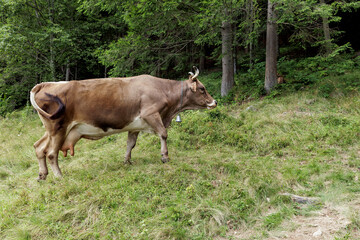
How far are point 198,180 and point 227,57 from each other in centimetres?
744

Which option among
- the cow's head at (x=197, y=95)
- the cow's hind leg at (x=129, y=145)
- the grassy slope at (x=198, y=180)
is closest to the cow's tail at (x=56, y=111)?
the grassy slope at (x=198, y=180)

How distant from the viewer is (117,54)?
1020 cm

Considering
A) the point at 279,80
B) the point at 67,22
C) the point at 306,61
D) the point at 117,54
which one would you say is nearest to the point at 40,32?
the point at 67,22

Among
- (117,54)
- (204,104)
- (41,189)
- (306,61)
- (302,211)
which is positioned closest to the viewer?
(302,211)

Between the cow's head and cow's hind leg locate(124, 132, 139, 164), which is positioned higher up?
the cow's head

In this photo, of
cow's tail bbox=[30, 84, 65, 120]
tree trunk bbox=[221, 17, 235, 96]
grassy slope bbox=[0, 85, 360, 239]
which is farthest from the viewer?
tree trunk bbox=[221, 17, 235, 96]

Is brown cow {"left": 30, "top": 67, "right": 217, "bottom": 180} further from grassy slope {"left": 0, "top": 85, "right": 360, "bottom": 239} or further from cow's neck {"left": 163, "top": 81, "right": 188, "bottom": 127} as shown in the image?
grassy slope {"left": 0, "top": 85, "right": 360, "bottom": 239}

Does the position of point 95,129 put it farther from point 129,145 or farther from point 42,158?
point 42,158

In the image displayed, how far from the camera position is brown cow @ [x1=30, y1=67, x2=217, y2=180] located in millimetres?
4855

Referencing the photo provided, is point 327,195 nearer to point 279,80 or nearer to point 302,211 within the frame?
point 302,211

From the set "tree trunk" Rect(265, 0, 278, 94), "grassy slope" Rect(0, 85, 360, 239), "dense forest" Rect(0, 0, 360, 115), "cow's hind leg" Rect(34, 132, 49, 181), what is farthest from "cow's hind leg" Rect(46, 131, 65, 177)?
"tree trunk" Rect(265, 0, 278, 94)

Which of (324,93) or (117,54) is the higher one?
(117,54)

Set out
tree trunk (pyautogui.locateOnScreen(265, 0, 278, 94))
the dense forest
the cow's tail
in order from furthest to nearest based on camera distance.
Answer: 1. tree trunk (pyautogui.locateOnScreen(265, 0, 278, 94))
2. the dense forest
3. the cow's tail

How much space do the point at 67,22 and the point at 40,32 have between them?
234 cm
